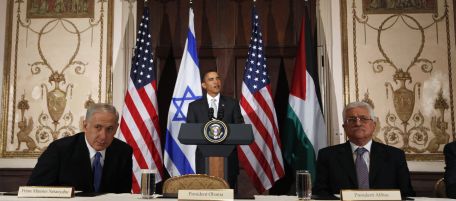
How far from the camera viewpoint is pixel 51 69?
18.2 ft

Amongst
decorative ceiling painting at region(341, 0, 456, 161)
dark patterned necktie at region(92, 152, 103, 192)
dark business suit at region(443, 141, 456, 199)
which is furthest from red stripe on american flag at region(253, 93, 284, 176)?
dark patterned necktie at region(92, 152, 103, 192)

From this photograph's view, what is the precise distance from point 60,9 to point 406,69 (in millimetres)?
4182

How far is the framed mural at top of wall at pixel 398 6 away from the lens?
5367 mm

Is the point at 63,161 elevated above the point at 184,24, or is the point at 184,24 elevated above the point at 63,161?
the point at 184,24

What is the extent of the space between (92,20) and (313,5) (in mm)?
2677

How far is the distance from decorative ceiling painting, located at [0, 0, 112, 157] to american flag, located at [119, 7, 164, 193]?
19.8 inches

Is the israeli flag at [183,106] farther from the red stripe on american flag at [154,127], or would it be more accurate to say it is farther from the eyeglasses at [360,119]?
the eyeglasses at [360,119]

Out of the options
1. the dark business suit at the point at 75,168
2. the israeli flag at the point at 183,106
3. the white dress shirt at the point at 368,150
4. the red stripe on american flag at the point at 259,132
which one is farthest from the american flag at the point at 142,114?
the white dress shirt at the point at 368,150

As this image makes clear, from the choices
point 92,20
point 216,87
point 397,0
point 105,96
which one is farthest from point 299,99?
point 92,20

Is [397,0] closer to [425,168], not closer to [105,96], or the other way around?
[425,168]

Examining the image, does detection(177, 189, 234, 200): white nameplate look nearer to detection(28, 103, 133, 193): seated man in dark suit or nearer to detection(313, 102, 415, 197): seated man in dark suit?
detection(28, 103, 133, 193): seated man in dark suit

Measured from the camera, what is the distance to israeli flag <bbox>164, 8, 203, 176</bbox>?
4891mm

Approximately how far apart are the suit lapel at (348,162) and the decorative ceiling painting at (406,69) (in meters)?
2.04

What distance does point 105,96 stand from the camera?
17.8 feet
